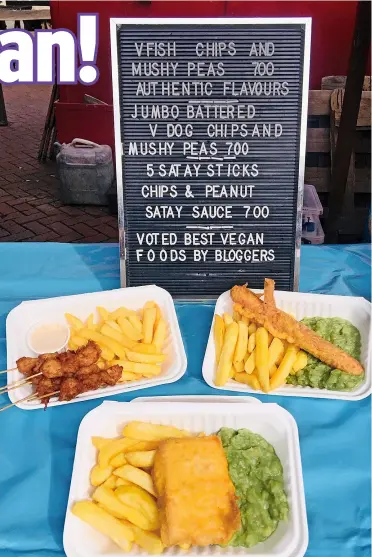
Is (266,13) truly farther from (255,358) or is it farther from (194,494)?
(194,494)

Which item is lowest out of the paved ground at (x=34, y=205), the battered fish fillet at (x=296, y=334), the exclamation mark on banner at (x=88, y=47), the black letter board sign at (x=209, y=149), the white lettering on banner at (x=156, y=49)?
the paved ground at (x=34, y=205)

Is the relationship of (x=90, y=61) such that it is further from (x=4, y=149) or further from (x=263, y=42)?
(x=263, y=42)

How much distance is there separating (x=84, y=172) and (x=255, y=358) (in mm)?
4789

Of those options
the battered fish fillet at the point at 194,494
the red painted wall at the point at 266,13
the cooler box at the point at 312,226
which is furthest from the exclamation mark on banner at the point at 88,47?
the battered fish fillet at the point at 194,494

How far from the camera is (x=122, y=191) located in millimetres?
2619

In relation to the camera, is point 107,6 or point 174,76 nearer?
point 174,76

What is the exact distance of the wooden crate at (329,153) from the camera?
529cm

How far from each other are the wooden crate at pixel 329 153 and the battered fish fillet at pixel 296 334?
3.07m

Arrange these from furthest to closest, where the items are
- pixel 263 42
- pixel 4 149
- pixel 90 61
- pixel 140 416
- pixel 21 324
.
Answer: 1. pixel 4 149
2. pixel 90 61
3. pixel 21 324
4. pixel 263 42
5. pixel 140 416

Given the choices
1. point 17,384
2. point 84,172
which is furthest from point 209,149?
point 84,172

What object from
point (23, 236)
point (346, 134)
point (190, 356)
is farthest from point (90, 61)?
point (190, 356)

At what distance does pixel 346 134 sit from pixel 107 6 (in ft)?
11.0

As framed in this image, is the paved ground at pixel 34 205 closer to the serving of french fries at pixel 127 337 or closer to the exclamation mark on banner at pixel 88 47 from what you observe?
the exclamation mark on banner at pixel 88 47

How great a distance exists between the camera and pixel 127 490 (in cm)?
178
